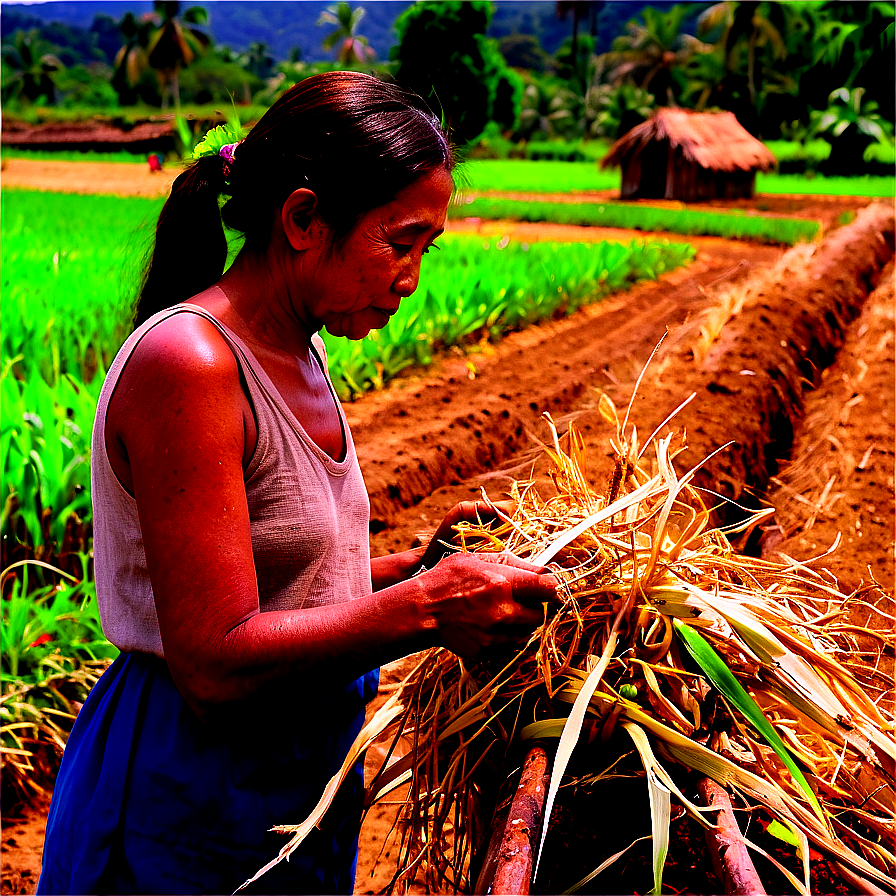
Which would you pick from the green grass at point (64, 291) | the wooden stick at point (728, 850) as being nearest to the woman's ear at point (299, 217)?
the green grass at point (64, 291)

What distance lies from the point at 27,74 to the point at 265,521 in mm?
54805

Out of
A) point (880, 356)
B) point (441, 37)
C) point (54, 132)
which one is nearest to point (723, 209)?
point (441, 37)

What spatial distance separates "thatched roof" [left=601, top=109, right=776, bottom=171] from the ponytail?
70.8ft

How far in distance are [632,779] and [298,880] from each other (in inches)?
19.1

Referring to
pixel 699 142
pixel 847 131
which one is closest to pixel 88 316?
pixel 699 142

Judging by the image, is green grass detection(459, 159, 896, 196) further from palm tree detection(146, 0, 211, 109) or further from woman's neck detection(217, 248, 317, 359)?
woman's neck detection(217, 248, 317, 359)

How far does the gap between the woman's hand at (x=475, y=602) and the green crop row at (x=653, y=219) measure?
12938 mm

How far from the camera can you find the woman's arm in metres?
0.92

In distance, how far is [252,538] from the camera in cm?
103

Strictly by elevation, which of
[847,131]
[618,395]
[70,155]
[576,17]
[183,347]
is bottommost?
[618,395]

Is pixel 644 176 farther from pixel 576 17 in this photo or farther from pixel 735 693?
pixel 576 17

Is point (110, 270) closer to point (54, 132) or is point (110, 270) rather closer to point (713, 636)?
point (713, 636)

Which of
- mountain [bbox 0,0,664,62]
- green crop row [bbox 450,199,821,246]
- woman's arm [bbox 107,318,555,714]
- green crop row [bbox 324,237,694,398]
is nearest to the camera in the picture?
woman's arm [bbox 107,318,555,714]

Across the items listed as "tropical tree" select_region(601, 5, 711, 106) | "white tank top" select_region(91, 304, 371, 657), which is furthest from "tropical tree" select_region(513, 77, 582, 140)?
"white tank top" select_region(91, 304, 371, 657)
